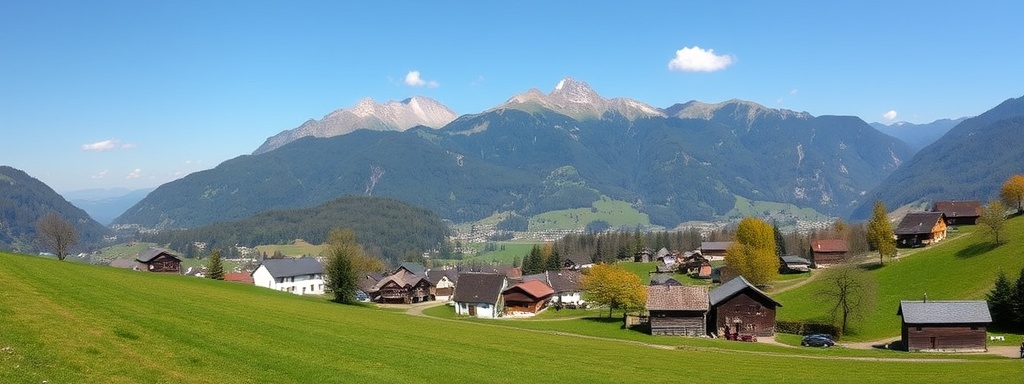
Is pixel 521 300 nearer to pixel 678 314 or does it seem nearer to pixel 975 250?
pixel 678 314

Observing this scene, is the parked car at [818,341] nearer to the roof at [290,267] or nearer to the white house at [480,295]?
the white house at [480,295]

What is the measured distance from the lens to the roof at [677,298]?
66.6 m

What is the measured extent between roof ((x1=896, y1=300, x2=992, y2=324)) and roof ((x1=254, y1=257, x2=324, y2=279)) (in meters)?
98.7

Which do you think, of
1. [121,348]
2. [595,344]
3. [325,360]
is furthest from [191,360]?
[595,344]

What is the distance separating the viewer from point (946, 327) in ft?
180

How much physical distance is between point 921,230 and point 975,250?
87.6 ft

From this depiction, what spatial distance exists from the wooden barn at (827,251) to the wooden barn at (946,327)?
6991 centimetres

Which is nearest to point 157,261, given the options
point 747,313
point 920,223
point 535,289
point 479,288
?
point 479,288

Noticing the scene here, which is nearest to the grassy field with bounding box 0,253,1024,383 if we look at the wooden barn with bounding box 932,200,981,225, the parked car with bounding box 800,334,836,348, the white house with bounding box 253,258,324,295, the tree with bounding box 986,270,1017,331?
the parked car with bounding box 800,334,836,348

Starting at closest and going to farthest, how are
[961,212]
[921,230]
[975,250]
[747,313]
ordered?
[747,313]
[975,250]
[921,230]
[961,212]

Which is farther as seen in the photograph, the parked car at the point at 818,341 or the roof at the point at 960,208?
the roof at the point at 960,208

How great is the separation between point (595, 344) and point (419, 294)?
6902 centimetres

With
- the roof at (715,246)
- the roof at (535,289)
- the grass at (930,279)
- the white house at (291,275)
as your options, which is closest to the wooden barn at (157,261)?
the white house at (291,275)

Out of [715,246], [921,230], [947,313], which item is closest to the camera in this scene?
[947,313]
